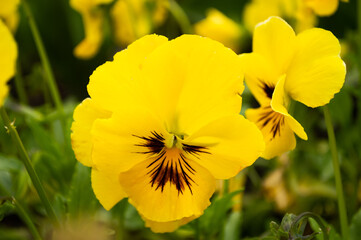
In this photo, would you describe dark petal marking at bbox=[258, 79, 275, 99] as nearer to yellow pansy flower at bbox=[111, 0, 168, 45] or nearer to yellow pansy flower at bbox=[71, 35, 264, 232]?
yellow pansy flower at bbox=[71, 35, 264, 232]

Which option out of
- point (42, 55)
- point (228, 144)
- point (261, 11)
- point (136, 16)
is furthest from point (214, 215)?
point (261, 11)

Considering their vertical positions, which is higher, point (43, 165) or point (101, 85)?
point (101, 85)

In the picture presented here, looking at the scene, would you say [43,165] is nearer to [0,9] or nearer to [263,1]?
[0,9]

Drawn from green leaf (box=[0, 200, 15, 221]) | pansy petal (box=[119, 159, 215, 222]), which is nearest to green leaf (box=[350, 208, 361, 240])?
pansy petal (box=[119, 159, 215, 222])

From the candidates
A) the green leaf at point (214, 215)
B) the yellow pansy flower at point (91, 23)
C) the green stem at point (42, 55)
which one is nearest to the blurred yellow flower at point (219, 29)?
the yellow pansy flower at point (91, 23)

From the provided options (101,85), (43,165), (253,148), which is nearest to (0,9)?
(101,85)

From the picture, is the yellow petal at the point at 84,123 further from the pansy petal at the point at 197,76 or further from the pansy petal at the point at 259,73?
the pansy petal at the point at 259,73

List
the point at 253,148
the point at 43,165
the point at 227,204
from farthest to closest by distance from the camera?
the point at 43,165, the point at 227,204, the point at 253,148
